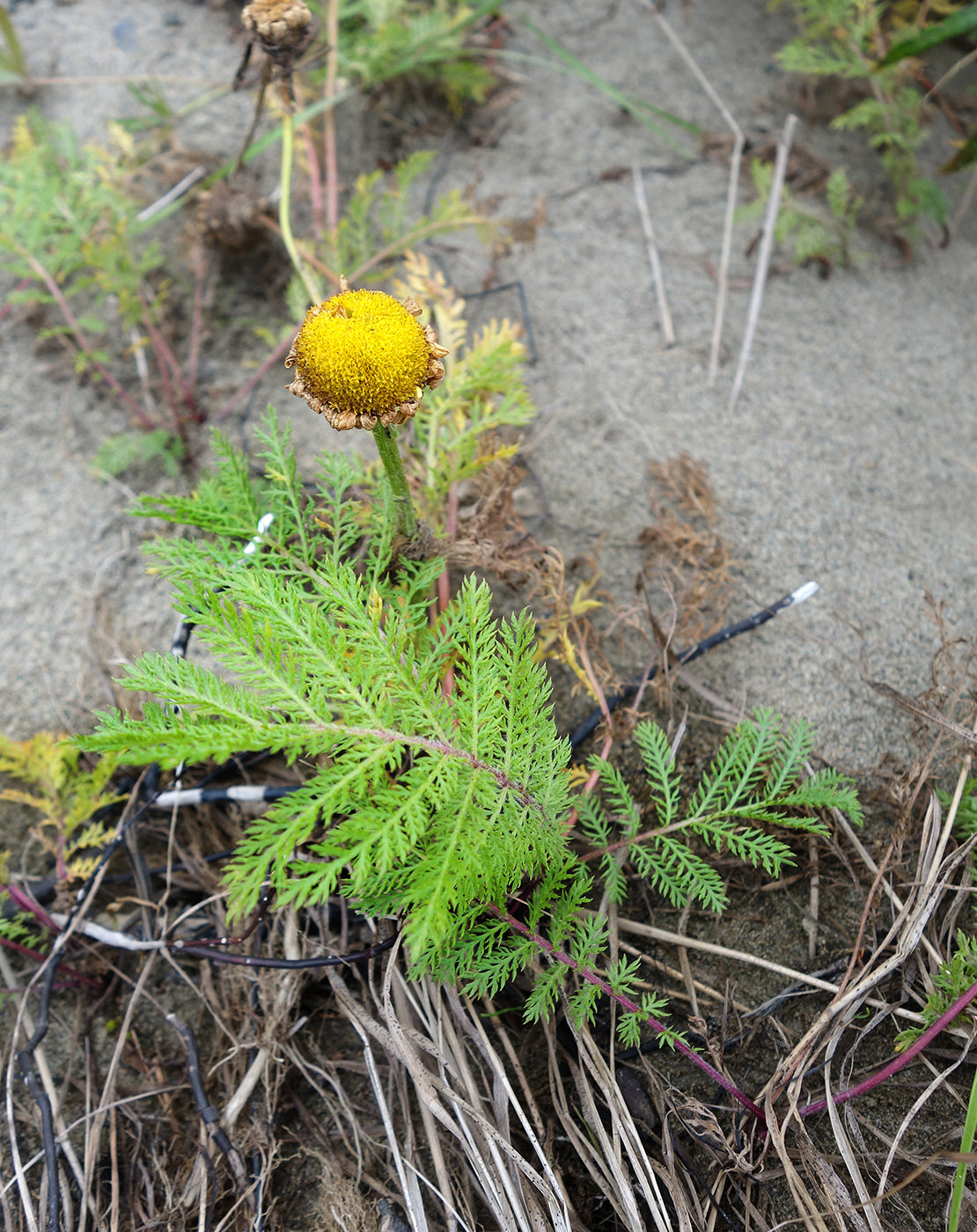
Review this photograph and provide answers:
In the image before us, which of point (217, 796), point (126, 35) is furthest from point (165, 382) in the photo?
point (126, 35)

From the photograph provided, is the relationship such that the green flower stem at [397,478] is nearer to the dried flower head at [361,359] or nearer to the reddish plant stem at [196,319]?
the dried flower head at [361,359]

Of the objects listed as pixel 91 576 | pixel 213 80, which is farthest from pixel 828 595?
pixel 213 80

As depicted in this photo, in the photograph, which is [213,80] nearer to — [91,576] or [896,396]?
[91,576]

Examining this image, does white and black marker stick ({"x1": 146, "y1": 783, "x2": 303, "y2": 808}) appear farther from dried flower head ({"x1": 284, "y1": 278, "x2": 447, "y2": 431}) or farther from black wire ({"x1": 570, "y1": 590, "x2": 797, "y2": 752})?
dried flower head ({"x1": 284, "y1": 278, "x2": 447, "y2": 431})

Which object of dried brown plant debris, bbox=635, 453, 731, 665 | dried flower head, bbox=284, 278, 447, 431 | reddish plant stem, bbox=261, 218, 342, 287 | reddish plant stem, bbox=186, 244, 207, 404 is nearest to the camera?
dried flower head, bbox=284, 278, 447, 431

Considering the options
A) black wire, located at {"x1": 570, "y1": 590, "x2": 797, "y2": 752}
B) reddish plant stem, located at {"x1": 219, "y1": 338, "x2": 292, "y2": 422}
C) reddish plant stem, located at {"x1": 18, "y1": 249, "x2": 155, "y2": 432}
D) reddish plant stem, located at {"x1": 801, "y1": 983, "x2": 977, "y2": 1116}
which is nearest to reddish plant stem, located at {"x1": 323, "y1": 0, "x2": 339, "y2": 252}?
reddish plant stem, located at {"x1": 219, "y1": 338, "x2": 292, "y2": 422}

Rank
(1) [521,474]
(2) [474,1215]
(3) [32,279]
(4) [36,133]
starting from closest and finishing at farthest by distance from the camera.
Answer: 1. (2) [474,1215]
2. (1) [521,474]
3. (3) [32,279]
4. (4) [36,133]

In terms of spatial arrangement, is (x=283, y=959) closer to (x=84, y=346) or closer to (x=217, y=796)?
(x=217, y=796)
